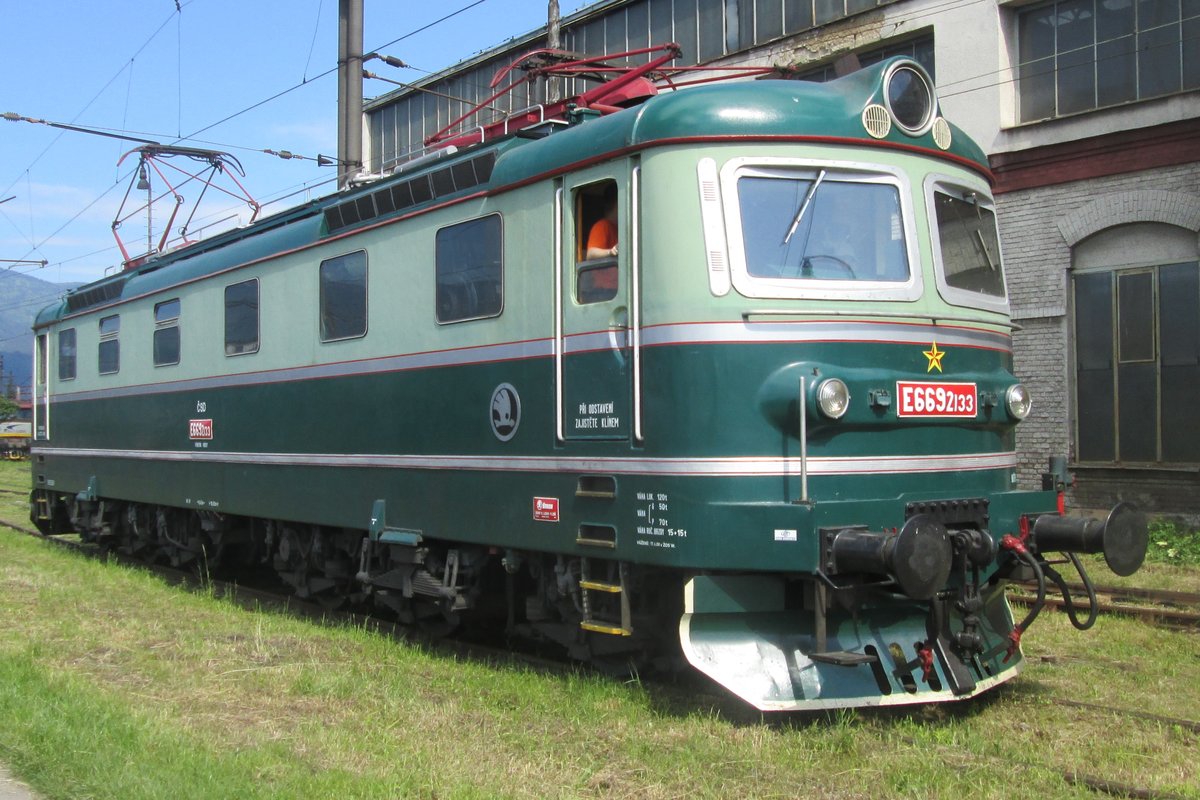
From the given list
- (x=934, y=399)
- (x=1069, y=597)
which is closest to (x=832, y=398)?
(x=934, y=399)

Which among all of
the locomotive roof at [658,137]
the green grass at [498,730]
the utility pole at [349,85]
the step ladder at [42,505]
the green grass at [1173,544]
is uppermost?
the utility pole at [349,85]

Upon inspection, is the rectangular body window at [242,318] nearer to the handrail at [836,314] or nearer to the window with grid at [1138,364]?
the handrail at [836,314]

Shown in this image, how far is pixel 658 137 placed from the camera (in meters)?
6.46

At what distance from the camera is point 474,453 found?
779 cm

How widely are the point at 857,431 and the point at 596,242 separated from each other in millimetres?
1883

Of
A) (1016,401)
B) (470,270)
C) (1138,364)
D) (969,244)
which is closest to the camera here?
(1016,401)

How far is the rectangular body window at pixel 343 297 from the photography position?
29.9 ft

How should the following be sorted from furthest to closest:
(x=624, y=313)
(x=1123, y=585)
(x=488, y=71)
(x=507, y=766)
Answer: (x=488, y=71), (x=1123, y=585), (x=624, y=313), (x=507, y=766)

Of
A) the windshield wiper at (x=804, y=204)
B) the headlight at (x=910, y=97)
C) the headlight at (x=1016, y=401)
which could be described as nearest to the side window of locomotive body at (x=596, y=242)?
the windshield wiper at (x=804, y=204)

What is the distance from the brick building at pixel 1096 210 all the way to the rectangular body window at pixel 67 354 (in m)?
5.98

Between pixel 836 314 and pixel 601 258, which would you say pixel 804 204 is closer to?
pixel 836 314

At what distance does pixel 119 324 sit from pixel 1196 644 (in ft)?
38.8

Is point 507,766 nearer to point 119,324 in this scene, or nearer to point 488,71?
point 119,324

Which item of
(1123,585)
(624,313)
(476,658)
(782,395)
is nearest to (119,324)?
(476,658)
